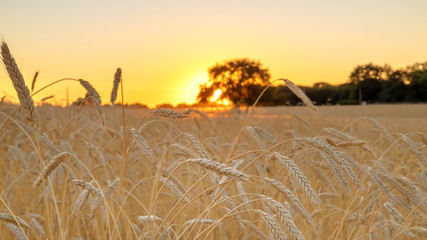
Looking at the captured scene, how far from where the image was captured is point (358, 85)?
53.6 m

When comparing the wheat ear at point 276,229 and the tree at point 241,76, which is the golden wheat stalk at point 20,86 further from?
the tree at point 241,76

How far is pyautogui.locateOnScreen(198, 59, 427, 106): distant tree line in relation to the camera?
46688 mm

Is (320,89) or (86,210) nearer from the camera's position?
(86,210)

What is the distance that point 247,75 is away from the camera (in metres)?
47.0

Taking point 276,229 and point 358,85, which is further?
point 358,85

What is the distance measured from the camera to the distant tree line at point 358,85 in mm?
46688

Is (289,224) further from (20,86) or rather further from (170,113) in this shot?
(20,86)

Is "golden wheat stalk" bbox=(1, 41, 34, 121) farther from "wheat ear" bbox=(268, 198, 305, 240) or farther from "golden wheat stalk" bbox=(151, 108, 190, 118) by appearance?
"wheat ear" bbox=(268, 198, 305, 240)

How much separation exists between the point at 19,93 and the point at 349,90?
59666 mm

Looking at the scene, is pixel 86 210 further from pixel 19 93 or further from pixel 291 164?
pixel 291 164

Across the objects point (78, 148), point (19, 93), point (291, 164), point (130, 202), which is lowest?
point (130, 202)

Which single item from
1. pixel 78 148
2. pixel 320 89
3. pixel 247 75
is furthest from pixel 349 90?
pixel 78 148

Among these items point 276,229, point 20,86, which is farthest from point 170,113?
point 276,229

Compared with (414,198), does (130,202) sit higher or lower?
lower
